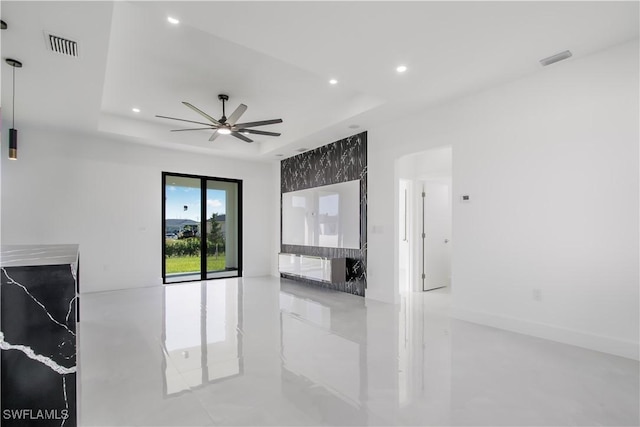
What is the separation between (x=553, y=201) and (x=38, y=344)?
416cm

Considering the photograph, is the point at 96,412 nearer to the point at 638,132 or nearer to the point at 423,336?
the point at 423,336

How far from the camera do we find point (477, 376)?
2.57 meters

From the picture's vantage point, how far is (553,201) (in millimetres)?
3449

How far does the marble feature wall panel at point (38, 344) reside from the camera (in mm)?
1187

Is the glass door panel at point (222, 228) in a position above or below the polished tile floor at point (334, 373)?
above

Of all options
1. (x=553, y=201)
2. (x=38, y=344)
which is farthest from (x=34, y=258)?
(x=553, y=201)

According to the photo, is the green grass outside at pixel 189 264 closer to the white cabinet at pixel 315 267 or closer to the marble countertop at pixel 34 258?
the white cabinet at pixel 315 267

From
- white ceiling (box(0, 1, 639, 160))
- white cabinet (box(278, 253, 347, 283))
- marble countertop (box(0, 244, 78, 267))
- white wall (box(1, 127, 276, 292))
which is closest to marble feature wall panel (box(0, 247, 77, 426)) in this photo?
marble countertop (box(0, 244, 78, 267))

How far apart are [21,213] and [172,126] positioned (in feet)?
9.01

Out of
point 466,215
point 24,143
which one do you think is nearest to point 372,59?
point 466,215

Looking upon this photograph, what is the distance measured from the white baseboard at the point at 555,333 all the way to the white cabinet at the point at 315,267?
2.04 meters

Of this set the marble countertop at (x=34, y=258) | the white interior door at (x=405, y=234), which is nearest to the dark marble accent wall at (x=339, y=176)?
the white interior door at (x=405, y=234)

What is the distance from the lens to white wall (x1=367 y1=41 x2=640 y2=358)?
3020mm

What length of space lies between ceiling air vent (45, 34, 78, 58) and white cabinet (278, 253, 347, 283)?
4.29 meters
